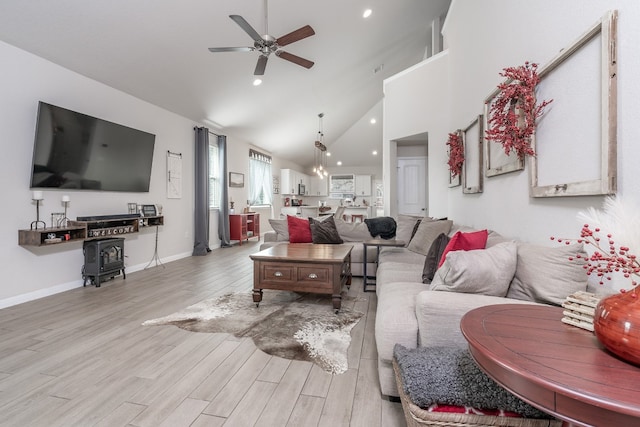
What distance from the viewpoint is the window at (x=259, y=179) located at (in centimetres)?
895

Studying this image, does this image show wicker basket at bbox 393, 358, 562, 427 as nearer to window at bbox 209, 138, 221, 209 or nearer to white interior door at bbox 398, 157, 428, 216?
white interior door at bbox 398, 157, 428, 216

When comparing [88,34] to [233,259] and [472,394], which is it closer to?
[233,259]

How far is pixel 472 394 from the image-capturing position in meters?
1.18

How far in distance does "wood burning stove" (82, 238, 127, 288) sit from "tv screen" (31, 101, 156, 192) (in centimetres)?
76

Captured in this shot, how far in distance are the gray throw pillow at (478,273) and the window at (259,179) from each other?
7780mm

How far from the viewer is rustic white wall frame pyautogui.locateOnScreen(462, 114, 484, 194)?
320 cm

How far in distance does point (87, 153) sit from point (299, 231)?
2939 millimetres

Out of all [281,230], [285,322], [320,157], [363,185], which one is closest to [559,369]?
[285,322]

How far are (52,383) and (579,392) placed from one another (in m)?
2.60

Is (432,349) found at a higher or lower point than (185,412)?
higher

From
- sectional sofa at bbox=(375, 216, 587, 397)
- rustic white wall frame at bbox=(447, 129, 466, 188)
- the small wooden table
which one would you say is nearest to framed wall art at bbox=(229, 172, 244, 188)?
rustic white wall frame at bbox=(447, 129, 466, 188)

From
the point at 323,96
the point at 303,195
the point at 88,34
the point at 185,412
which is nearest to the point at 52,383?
the point at 185,412

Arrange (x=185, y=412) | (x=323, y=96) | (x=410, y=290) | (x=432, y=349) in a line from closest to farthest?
1. (x=432, y=349)
2. (x=185, y=412)
3. (x=410, y=290)
4. (x=323, y=96)

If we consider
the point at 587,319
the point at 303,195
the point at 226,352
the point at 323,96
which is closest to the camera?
the point at 587,319
